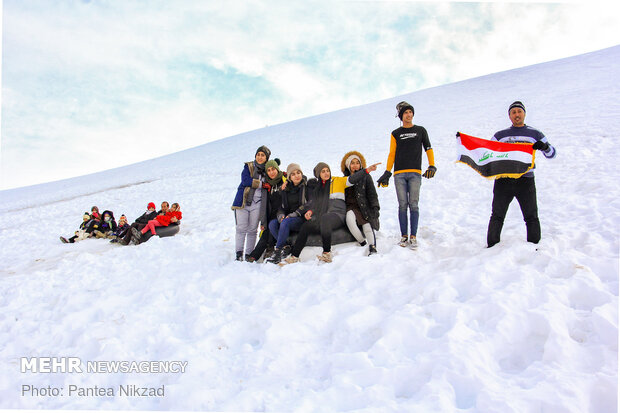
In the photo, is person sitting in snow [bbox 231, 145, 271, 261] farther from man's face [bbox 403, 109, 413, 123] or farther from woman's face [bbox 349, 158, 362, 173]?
man's face [bbox 403, 109, 413, 123]

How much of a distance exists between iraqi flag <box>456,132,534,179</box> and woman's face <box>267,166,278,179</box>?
2.87m

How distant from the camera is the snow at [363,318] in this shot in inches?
78.4

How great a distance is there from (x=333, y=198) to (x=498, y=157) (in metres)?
2.30

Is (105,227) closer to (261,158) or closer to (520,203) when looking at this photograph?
(261,158)

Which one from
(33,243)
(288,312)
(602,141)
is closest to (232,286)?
(288,312)

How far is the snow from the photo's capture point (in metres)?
1.99

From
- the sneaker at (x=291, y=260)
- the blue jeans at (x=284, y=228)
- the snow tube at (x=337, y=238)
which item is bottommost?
the sneaker at (x=291, y=260)

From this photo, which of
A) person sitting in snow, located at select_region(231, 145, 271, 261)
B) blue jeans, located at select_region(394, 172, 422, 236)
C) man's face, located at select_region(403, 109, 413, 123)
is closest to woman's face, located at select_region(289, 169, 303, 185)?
person sitting in snow, located at select_region(231, 145, 271, 261)

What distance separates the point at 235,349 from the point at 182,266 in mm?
2848

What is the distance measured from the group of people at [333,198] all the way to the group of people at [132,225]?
11.9ft

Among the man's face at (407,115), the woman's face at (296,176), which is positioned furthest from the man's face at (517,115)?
the woman's face at (296,176)

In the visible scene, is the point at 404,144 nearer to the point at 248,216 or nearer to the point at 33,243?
the point at 248,216

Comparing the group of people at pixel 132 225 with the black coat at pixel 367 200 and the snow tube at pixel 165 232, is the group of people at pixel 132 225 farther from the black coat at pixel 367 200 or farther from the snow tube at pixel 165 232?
the black coat at pixel 367 200

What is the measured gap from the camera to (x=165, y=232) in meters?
7.86
